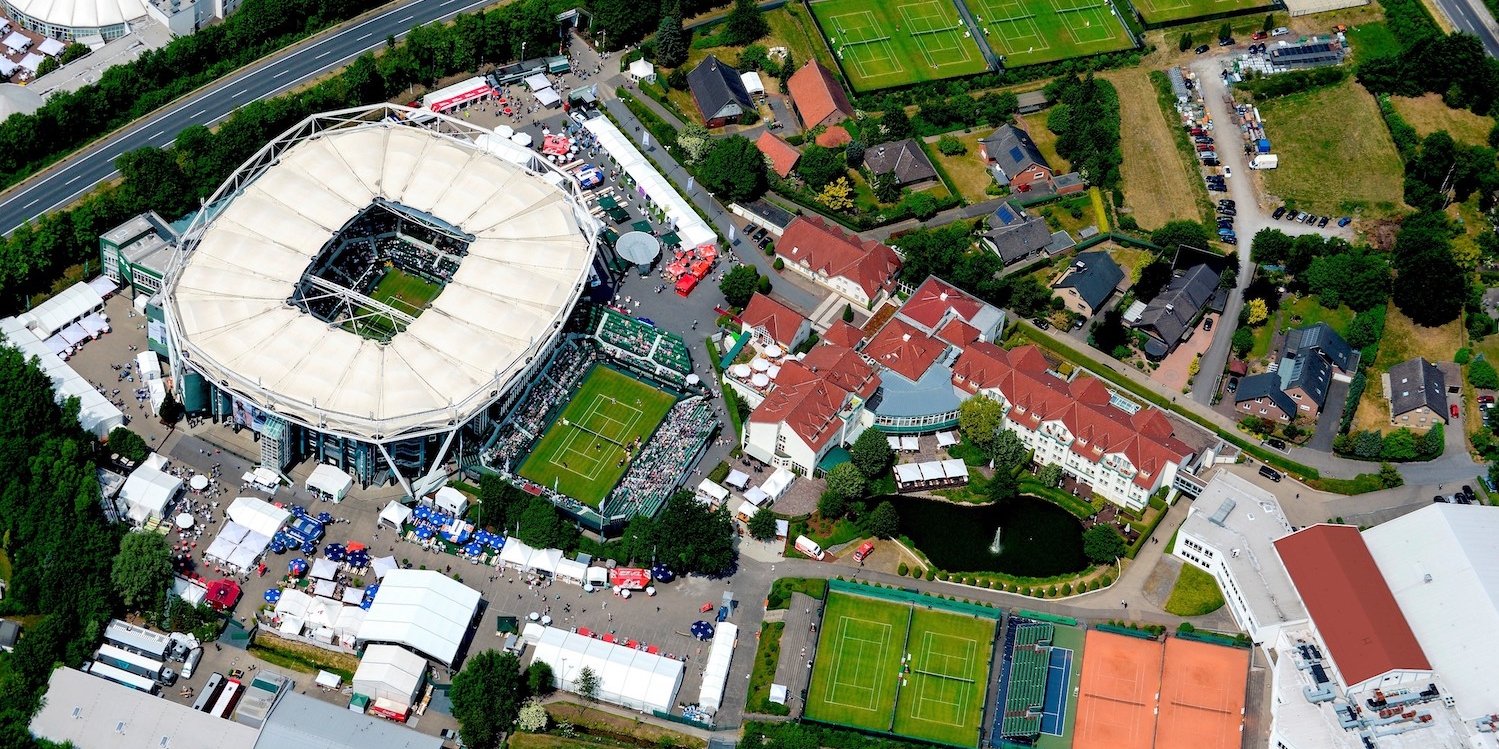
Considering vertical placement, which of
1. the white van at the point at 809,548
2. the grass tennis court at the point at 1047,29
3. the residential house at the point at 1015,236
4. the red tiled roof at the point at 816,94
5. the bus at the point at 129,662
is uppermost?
the grass tennis court at the point at 1047,29

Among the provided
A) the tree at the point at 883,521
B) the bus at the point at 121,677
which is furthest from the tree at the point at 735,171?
the bus at the point at 121,677

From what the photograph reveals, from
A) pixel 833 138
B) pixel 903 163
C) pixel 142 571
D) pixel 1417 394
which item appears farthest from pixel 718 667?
pixel 1417 394

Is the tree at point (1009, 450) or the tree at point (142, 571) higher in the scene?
the tree at point (1009, 450)

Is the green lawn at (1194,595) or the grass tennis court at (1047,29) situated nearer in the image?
the green lawn at (1194,595)

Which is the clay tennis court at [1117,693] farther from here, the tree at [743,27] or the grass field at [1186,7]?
the grass field at [1186,7]

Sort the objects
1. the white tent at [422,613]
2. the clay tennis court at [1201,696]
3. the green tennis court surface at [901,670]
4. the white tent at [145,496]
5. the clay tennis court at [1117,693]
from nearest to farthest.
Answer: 1. the clay tennis court at [1201,696]
2. the clay tennis court at [1117,693]
3. the white tent at [422,613]
4. the green tennis court surface at [901,670]
5. the white tent at [145,496]

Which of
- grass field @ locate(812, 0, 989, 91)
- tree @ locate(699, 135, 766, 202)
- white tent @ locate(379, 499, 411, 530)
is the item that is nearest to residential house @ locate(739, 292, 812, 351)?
tree @ locate(699, 135, 766, 202)

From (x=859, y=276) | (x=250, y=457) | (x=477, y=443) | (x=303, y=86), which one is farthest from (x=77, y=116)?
(x=859, y=276)
